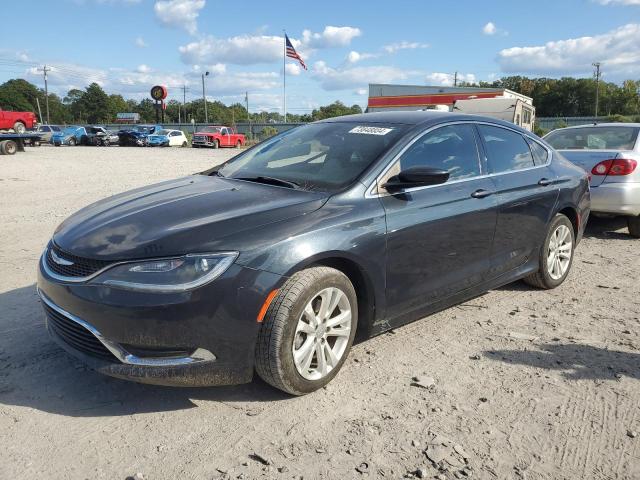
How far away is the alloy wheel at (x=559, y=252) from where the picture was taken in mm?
5031

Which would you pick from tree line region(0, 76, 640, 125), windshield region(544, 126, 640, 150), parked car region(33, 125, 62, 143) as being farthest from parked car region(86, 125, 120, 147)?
windshield region(544, 126, 640, 150)

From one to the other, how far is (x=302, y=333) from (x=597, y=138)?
6.60m

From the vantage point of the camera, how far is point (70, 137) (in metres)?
41.3

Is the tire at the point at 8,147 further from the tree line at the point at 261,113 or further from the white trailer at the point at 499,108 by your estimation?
the tree line at the point at 261,113

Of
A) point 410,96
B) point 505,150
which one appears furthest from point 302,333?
point 410,96

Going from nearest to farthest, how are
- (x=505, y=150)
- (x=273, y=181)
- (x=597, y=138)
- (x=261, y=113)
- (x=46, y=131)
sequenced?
1. (x=273, y=181)
2. (x=505, y=150)
3. (x=597, y=138)
4. (x=46, y=131)
5. (x=261, y=113)

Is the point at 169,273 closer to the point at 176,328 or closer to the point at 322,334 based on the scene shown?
the point at 176,328

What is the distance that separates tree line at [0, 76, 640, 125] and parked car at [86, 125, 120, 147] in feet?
92.4

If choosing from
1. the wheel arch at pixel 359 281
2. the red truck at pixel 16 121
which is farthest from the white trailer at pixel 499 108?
the red truck at pixel 16 121

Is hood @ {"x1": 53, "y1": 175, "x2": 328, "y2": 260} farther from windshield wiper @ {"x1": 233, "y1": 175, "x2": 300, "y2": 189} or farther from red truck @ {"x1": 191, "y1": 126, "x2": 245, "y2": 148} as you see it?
red truck @ {"x1": 191, "y1": 126, "x2": 245, "y2": 148}

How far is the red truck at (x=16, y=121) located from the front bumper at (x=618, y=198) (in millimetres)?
38263

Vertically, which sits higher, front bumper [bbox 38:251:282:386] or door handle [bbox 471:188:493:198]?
door handle [bbox 471:188:493:198]

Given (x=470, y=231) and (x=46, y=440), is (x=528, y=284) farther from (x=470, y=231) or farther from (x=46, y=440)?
(x=46, y=440)

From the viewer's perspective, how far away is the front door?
11.4 ft
